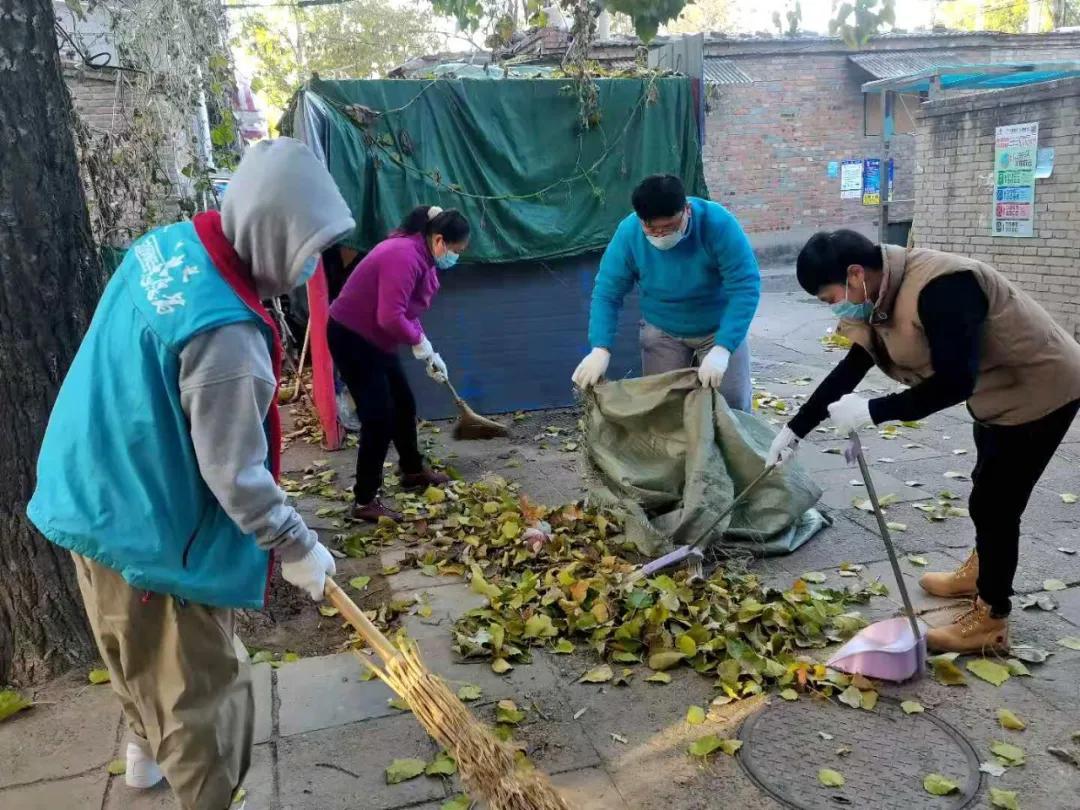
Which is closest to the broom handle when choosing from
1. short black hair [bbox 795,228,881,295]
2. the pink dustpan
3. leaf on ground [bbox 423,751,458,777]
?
leaf on ground [bbox 423,751,458,777]

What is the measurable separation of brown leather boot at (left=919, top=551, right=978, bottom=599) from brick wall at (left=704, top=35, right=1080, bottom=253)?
15.3 m

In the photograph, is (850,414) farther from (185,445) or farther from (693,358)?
(185,445)

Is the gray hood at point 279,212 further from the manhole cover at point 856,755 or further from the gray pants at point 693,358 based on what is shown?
the gray pants at point 693,358

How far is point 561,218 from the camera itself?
6.83 m

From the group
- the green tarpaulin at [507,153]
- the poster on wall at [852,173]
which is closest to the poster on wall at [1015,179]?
the green tarpaulin at [507,153]

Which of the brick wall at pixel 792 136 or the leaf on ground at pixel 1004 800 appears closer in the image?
the leaf on ground at pixel 1004 800

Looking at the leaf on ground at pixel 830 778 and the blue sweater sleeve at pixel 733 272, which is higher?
the blue sweater sleeve at pixel 733 272

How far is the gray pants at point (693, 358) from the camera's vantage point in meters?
4.53

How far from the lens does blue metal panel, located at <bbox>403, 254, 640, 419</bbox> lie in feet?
22.7

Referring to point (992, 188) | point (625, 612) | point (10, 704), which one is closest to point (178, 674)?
point (10, 704)

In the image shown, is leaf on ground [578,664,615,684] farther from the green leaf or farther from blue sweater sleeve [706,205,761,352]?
blue sweater sleeve [706,205,761,352]

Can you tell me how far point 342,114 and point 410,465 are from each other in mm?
2661

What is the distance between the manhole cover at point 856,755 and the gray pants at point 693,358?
6.49 ft

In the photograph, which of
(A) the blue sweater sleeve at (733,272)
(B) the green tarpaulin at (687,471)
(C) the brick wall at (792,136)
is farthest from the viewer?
(C) the brick wall at (792,136)
